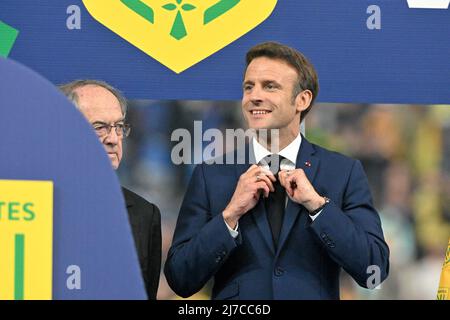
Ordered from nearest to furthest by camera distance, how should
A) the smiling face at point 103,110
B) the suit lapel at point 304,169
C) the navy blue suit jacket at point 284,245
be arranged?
the navy blue suit jacket at point 284,245 < the suit lapel at point 304,169 < the smiling face at point 103,110

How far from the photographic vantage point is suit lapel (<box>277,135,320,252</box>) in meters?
2.84

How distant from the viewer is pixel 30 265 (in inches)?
65.1

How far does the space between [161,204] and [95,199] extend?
1583 mm

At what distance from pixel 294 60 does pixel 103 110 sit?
0.66 metres

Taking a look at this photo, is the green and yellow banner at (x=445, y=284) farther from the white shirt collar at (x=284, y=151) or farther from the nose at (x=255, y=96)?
the nose at (x=255, y=96)

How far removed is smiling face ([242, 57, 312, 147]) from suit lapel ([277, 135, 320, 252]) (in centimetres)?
6

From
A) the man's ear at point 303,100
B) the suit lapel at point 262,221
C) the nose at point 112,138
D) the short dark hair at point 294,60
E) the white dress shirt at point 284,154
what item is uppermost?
the short dark hair at point 294,60

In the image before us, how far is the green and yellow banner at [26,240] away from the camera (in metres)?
1.64

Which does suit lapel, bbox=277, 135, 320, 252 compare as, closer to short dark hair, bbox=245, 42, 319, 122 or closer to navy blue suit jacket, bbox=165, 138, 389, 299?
navy blue suit jacket, bbox=165, 138, 389, 299

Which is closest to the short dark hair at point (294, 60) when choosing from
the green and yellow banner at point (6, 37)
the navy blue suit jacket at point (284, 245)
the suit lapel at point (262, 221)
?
the navy blue suit jacket at point (284, 245)

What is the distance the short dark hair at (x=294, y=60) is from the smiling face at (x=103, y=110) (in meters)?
0.47

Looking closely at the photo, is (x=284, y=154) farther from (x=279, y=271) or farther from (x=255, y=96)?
(x=279, y=271)
